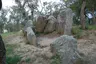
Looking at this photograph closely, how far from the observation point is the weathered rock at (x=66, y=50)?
7.48 meters

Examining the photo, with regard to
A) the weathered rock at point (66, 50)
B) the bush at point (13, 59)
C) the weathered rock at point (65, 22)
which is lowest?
the bush at point (13, 59)

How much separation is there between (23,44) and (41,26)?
2.90 meters

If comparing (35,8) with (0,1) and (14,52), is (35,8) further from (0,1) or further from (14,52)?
(0,1)

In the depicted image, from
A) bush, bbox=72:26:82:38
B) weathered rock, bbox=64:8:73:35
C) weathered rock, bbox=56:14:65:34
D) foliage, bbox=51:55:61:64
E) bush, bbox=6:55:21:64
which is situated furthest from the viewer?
weathered rock, bbox=56:14:65:34

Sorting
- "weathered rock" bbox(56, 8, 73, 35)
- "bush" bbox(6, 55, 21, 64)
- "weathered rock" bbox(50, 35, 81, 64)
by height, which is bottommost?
"bush" bbox(6, 55, 21, 64)

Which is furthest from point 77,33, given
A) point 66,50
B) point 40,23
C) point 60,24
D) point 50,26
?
point 66,50

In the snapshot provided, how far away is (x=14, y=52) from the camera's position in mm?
9195

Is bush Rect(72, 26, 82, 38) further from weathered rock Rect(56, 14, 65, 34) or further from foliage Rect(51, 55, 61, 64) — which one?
foliage Rect(51, 55, 61, 64)

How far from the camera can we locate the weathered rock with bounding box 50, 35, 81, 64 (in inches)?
295

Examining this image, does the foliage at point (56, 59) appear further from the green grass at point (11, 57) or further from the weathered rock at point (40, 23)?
the weathered rock at point (40, 23)

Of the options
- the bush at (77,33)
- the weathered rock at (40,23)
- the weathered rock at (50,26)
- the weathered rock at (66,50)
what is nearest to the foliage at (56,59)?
the weathered rock at (66,50)

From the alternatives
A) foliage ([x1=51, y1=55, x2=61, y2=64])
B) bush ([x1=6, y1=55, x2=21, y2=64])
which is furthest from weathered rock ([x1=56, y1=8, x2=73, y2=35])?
bush ([x1=6, y1=55, x2=21, y2=64])

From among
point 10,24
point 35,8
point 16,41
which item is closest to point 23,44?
point 16,41

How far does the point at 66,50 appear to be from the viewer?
769 cm
